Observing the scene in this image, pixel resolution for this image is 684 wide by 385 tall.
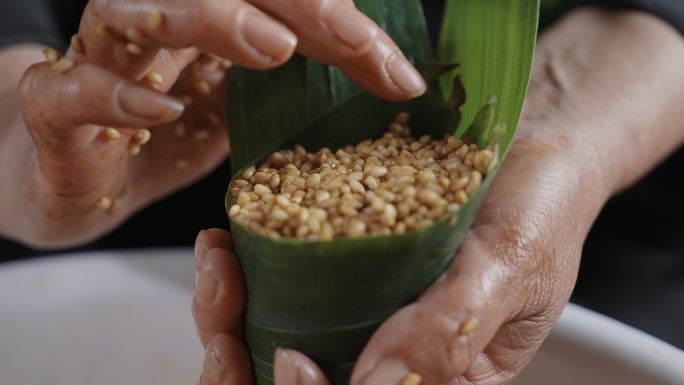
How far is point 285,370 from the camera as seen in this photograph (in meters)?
0.68

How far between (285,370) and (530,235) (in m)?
0.36

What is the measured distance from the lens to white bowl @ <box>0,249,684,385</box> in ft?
3.77

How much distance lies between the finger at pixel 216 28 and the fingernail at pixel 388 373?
0.37 meters

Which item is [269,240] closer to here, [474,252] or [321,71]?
[474,252]

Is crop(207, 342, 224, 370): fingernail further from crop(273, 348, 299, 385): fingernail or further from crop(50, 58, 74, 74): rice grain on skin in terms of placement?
crop(50, 58, 74, 74): rice grain on skin

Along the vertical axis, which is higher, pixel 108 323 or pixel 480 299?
pixel 480 299

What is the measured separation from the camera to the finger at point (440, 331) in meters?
0.65

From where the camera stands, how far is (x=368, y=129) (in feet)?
3.30

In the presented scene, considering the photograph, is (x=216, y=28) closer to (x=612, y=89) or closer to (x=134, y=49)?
(x=134, y=49)

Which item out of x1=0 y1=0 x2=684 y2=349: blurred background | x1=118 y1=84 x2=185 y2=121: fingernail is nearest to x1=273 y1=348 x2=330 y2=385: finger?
x1=118 y1=84 x2=185 y2=121: fingernail

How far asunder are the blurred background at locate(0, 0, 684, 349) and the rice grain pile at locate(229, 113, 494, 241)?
0.73 meters

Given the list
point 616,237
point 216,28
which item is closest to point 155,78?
point 216,28

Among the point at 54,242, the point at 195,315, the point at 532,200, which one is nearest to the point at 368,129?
the point at 532,200

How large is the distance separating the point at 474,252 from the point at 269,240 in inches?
9.8
